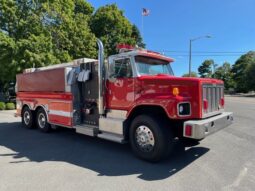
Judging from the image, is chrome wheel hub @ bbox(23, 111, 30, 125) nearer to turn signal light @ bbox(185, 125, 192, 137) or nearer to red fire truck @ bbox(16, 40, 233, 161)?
red fire truck @ bbox(16, 40, 233, 161)

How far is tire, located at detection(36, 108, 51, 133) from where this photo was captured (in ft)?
30.2

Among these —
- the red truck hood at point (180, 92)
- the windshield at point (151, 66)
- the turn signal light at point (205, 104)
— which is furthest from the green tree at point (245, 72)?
the red truck hood at point (180, 92)

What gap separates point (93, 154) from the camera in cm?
633

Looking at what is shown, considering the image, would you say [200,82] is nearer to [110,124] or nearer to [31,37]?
[110,124]

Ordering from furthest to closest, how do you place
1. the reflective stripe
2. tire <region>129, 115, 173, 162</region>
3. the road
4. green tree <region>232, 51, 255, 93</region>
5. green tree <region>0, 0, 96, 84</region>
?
green tree <region>232, 51, 255, 93</region>, green tree <region>0, 0, 96, 84</region>, the reflective stripe, tire <region>129, 115, 173, 162</region>, the road

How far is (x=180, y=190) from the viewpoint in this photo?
4.16 meters

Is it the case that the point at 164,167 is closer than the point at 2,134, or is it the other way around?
the point at 164,167

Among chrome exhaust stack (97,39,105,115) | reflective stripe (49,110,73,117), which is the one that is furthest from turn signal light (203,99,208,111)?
reflective stripe (49,110,73,117)

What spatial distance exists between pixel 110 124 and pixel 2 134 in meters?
4.87

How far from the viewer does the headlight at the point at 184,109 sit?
204 inches

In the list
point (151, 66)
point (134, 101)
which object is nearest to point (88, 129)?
point (134, 101)

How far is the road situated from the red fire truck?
50 centimetres

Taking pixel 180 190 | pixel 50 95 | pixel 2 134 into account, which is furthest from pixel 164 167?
pixel 2 134

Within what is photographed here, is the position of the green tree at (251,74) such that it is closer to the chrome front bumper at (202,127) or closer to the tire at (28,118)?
the tire at (28,118)
